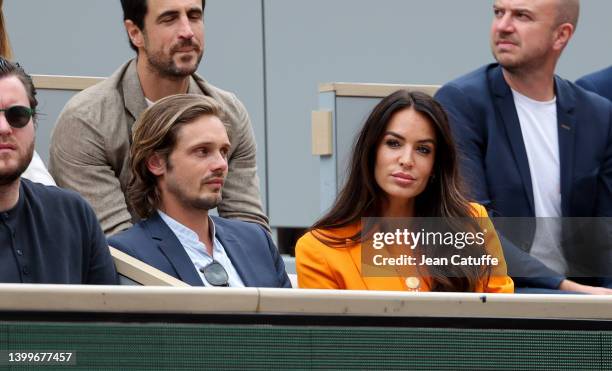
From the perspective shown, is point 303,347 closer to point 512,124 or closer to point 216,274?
point 216,274

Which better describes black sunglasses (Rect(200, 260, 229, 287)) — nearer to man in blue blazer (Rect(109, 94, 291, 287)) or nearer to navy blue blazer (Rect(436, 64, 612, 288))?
man in blue blazer (Rect(109, 94, 291, 287))

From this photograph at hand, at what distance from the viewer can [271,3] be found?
5.99 metres

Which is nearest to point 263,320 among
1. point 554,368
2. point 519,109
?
point 554,368

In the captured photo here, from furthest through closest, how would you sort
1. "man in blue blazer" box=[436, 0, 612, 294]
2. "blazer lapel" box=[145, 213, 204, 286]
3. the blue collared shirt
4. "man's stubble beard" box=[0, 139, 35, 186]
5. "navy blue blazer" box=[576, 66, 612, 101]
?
"navy blue blazer" box=[576, 66, 612, 101]
"man in blue blazer" box=[436, 0, 612, 294]
the blue collared shirt
"blazer lapel" box=[145, 213, 204, 286]
"man's stubble beard" box=[0, 139, 35, 186]

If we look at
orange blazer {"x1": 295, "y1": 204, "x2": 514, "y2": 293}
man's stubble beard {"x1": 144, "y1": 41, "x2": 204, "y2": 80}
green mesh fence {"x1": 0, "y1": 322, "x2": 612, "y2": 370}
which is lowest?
orange blazer {"x1": 295, "y1": 204, "x2": 514, "y2": 293}

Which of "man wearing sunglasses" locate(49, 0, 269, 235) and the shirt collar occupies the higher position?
"man wearing sunglasses" locate(49, 0, 269, 235)

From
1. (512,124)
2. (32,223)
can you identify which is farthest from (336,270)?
(512,124)

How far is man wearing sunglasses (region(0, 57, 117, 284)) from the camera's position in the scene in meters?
2.64

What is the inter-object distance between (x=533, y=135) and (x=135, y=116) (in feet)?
4.08

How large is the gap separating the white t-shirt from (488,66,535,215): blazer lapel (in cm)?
3

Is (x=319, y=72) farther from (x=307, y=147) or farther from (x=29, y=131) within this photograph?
(x=29, y=131)

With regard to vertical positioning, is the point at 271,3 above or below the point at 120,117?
above

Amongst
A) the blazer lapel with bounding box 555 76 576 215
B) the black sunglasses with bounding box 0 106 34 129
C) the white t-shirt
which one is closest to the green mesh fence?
the black sunglasses with bounding box 0 106 34 129

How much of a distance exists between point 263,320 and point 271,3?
175 inches
